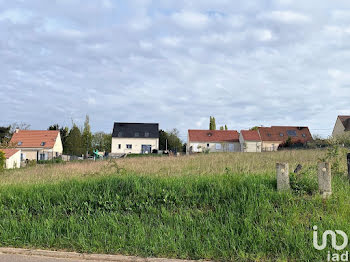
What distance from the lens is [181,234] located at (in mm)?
4809

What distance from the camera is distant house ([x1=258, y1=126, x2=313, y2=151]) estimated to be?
62909 mm

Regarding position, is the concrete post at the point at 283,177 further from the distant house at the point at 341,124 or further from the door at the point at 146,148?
the door at the point at 146,148

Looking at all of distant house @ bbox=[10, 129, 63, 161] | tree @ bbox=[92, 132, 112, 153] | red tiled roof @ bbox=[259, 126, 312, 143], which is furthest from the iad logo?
tree @ bbox=[92, 132, 112, 153]

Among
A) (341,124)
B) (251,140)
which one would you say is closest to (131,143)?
(251,140)

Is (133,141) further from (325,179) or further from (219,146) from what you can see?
(325,179)

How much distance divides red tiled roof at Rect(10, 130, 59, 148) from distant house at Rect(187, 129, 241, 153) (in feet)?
90.8

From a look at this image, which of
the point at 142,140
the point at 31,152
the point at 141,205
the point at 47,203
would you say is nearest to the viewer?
the point at 141,205

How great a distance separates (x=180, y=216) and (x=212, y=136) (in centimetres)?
6098

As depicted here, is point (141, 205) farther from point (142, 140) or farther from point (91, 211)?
point (142, 140)

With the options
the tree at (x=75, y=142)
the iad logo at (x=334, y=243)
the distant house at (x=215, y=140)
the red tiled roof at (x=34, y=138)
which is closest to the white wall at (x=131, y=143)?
the tree at (x=75, y=142)

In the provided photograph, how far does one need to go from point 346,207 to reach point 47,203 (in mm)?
5990

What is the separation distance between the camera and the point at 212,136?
65812mm

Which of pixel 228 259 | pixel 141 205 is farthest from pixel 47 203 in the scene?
pixel 228 259

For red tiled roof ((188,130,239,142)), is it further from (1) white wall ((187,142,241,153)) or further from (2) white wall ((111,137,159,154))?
(2) white wall ((111,137,159,154))
